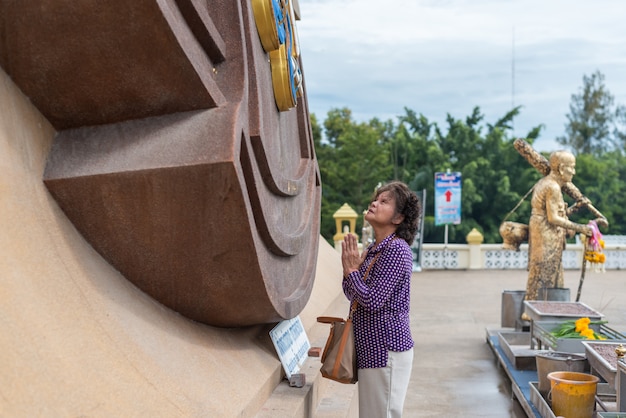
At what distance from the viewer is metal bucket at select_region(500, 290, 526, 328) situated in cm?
795

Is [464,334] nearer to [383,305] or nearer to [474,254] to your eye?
[383,305]

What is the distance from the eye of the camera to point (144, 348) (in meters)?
2.83

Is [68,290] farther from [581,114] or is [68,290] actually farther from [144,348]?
[581,114]

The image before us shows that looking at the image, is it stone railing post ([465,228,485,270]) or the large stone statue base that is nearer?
the large stone statue base

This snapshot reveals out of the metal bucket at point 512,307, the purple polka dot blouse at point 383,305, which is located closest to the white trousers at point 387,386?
the purple polka dot blouse at point 383,305

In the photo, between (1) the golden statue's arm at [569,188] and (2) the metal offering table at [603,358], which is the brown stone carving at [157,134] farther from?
(1) the golden statue's arm at [569,188]

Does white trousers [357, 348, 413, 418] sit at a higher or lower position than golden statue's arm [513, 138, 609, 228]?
lower

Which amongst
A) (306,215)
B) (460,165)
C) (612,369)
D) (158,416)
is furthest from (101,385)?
(460,165)

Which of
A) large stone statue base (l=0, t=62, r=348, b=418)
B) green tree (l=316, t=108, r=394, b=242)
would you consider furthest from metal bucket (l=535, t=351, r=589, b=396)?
green tree (l=316, t=108, r=394, b=242)

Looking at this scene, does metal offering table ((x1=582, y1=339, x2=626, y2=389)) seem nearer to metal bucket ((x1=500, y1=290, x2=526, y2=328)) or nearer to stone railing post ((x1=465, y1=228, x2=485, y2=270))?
metal bucket ((x1=500, y1=290, x2=526, y2=328))

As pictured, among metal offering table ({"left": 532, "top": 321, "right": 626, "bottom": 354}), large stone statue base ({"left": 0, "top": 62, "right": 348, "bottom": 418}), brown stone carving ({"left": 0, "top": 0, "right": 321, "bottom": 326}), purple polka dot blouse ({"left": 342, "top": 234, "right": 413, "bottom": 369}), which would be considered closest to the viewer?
large stone statue base ({"left": 0, "top": 62, "right": 348, "bottom": 418})

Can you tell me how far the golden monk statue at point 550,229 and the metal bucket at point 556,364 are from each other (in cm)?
261

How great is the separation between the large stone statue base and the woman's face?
2.81 ft

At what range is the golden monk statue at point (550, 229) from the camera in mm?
7660
